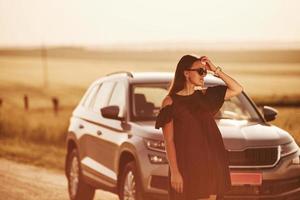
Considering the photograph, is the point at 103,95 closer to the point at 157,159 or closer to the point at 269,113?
the point at 269,113

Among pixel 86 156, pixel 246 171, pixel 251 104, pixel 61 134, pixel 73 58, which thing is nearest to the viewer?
pixel 246 171

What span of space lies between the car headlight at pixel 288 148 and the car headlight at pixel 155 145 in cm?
131

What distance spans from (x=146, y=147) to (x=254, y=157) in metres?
1.16

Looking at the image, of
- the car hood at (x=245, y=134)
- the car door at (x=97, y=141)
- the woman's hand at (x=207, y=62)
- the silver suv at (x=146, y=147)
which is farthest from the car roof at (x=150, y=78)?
the woman's hand at (x=207, y=62)

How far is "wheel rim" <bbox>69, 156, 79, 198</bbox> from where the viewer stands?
13727 mm

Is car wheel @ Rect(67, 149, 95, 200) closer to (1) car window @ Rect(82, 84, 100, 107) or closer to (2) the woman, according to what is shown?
(1) car window @ Rect(82, 84, 100, 107)

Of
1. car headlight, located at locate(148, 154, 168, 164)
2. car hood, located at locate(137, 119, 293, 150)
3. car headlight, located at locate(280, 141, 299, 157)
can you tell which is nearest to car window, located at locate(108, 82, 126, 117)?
car hood, located at locate(137, 119, 293, 150)

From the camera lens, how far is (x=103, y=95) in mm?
13375

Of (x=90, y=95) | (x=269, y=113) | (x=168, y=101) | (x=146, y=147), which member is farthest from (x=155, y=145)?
(x=90, y=95)

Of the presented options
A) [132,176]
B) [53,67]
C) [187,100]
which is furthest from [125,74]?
[53,67]

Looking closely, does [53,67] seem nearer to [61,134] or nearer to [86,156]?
[61,134]

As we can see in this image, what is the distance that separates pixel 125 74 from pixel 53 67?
14245 centimetres

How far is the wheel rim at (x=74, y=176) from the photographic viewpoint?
13.7 m

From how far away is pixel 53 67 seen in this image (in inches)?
6083
